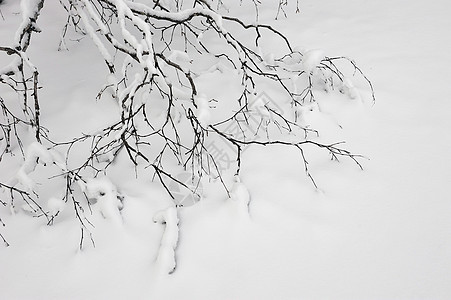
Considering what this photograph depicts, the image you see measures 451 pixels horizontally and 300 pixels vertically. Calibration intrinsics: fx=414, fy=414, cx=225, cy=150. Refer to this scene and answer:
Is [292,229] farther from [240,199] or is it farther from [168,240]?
[168,240]

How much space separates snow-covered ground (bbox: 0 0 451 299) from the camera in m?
1.64

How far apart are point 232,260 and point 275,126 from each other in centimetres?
86

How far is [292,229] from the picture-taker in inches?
71.1

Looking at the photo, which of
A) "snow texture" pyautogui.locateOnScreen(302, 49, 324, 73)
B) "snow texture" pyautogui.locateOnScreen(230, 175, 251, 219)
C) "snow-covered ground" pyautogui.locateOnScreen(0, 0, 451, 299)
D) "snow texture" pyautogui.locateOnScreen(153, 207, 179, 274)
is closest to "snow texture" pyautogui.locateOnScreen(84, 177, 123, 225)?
"snow-covered ground" pyautogui.locateOnScreen(0, 0, 451, 299)

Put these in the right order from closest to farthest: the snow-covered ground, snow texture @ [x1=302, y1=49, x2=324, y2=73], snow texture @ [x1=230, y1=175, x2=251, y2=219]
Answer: the snow-covered ground → snow texture @ [x1=230, y1=175, x2=251, y2=219] → snow texture @ [x1=302, y1=49, x2=324, y2=73]

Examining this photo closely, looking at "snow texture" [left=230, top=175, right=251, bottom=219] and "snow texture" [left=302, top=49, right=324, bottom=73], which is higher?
"snow texture" [left=302, top=49, right=324, bottom=73]

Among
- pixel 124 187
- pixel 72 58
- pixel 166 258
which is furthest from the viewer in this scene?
pixel 72 58

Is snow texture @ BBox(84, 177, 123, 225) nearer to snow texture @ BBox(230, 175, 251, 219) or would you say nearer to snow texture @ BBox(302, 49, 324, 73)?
snow texture @ BBox(230, 175, 251, 219)

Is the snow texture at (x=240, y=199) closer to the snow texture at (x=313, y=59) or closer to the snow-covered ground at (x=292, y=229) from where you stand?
the snow-covered ground at (x=292, y=229)

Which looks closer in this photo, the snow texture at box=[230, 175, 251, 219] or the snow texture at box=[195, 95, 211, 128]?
the snow texture at box=[195, 95, 211, 128]

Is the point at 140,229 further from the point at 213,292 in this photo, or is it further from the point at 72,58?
the point at 72,58

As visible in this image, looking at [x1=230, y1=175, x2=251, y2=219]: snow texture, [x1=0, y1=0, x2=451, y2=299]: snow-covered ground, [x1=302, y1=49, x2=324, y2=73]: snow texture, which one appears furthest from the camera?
[x1=302, y1=49, x2=324, y2=73]: snow texture

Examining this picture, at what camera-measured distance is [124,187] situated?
2.06m

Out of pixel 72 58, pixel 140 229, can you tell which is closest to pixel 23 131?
pixel 72 58
